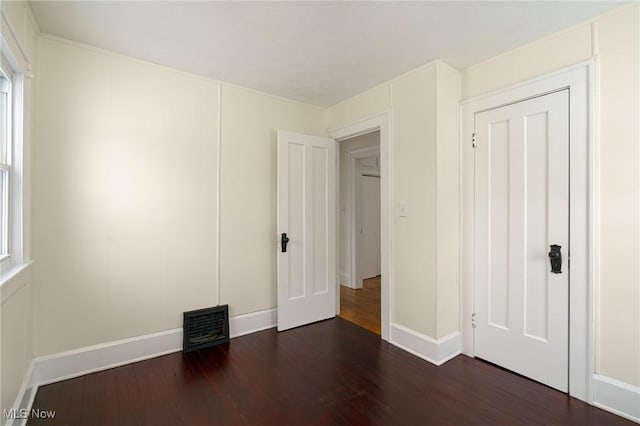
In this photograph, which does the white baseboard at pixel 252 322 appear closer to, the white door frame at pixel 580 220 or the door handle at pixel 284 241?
the door handle at pixel 284 241

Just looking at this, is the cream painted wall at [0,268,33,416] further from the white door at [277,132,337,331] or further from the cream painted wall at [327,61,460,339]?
the cream painted wall at [327,61,460,339]

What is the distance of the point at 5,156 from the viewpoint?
5.86 ft

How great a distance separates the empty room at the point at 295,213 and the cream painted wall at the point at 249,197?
0.08 feet

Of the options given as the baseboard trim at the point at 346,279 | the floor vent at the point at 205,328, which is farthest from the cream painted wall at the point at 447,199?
the baseboard trim at the point at 346,279

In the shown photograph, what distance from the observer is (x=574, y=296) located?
2041 millimetres

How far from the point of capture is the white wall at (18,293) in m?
1.50

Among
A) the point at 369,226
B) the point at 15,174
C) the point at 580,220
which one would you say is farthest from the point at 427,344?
the point at 15,174

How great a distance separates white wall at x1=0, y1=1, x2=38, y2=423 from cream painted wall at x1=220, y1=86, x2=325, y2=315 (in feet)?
4.49

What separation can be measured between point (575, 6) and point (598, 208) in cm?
127

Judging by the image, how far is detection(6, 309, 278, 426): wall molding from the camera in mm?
1962

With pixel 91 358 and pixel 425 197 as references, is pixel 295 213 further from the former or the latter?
Answer: pixel 91 358

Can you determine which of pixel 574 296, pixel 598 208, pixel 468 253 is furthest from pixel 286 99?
pixel 574 296

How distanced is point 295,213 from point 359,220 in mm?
2085

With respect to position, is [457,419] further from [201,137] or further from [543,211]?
[201,137]
